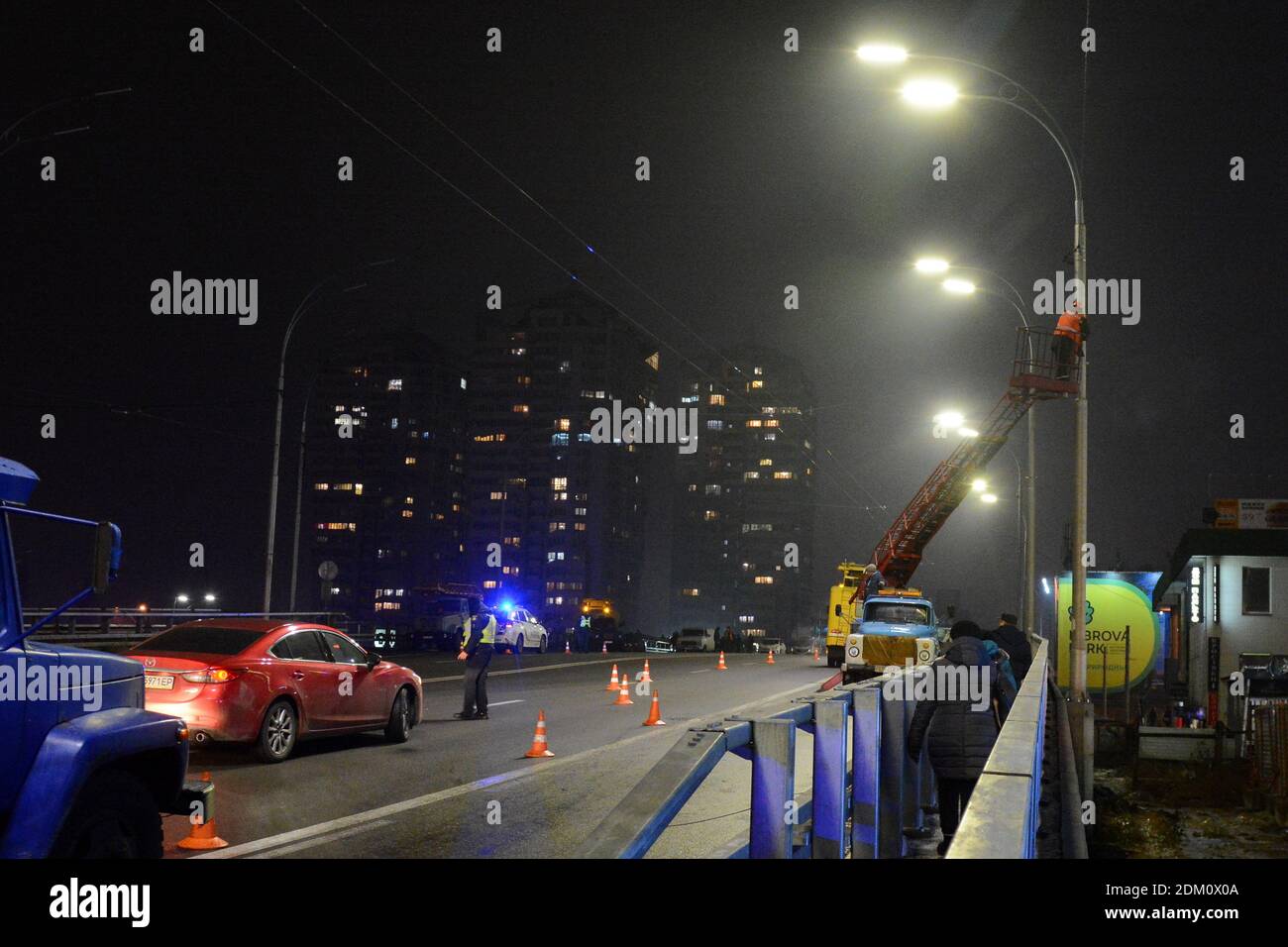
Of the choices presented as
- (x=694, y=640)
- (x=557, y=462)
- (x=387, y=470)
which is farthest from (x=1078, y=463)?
(x=387, y=470)

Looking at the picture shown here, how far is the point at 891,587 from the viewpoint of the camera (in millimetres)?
40125

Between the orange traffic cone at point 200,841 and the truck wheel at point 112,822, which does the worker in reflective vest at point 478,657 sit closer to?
the orange traffic cone at point 200,841

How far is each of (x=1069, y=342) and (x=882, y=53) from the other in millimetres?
6312

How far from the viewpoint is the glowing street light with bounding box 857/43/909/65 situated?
13805 millimetres

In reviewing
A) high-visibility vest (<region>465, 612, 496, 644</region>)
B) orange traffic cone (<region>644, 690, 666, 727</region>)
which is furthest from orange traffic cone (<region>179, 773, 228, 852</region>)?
orange traffic cone (<region>644, 690, 666, 727</region>)

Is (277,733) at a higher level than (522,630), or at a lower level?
higher

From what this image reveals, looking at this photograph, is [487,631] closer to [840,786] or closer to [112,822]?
[840,786]

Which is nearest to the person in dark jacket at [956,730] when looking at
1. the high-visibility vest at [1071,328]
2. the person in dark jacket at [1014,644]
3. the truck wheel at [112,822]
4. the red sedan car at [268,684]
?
the truck wheel at [112,822]

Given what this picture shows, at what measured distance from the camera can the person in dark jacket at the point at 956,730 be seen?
8.66 metres

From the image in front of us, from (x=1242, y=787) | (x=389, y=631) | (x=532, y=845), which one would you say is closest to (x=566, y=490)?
(x=389, y=631)

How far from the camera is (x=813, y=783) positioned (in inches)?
259

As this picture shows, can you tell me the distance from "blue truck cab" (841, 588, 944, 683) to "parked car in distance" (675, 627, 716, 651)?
36567 mm
